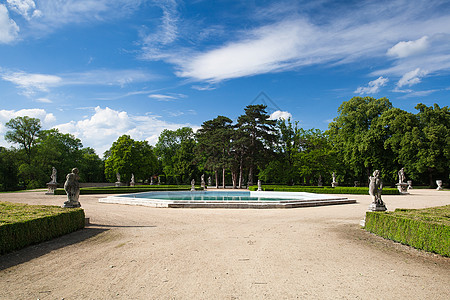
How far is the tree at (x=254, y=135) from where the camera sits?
3969cm

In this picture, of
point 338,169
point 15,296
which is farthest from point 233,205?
point 338,169

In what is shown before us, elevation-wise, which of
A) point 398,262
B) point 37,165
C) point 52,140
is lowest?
point 398,262

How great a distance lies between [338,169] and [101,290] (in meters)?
43.1

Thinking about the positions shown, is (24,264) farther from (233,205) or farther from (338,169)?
(338,169)

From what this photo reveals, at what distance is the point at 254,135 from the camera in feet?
136

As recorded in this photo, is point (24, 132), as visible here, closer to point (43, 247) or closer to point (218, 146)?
point (218, 146)

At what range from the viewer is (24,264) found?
18.7 ft

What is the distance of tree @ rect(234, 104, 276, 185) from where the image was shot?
3969 centimetres

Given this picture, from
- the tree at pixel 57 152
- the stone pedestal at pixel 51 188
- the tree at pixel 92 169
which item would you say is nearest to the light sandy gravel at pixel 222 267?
the stone pedestal at pixel 51 188

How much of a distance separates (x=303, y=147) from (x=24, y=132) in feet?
147

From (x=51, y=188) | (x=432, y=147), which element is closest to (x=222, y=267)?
(x=51, y=188)

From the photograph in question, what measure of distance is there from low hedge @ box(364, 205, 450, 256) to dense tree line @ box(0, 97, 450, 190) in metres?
31.0

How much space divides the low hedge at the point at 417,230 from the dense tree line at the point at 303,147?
31.0m

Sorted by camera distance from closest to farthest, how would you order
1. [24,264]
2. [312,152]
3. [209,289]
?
[209,289], [24,264], [312,152]
